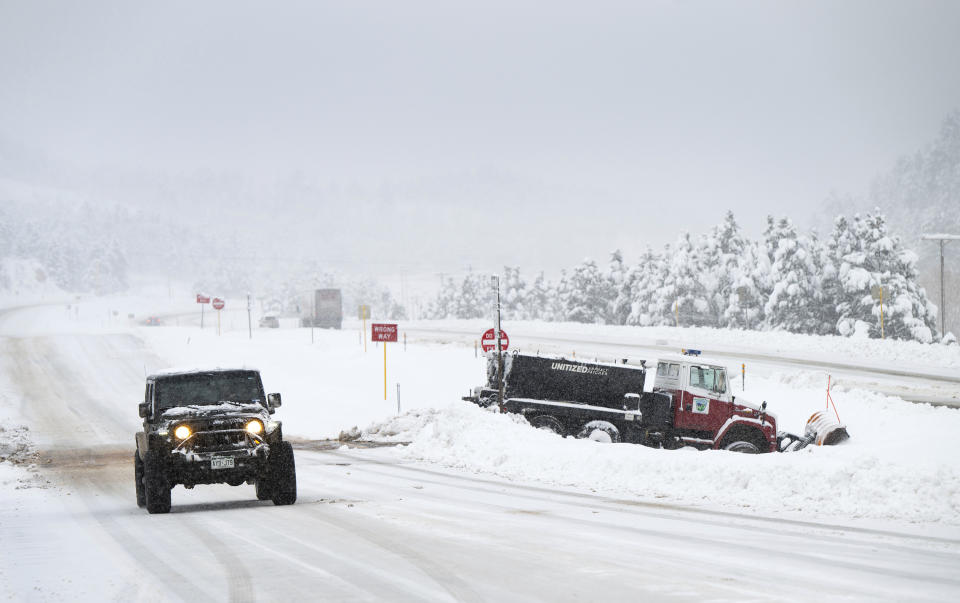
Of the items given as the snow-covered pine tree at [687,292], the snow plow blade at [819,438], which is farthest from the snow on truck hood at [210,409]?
the snow-covered pine tree at [687,292]

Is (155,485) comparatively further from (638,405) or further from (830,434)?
(830,434)

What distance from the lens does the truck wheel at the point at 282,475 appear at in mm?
14891

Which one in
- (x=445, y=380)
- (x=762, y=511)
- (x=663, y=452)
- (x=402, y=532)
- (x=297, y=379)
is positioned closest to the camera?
(x=402, y=532)

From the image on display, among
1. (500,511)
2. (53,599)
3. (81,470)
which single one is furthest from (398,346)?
(53,599)

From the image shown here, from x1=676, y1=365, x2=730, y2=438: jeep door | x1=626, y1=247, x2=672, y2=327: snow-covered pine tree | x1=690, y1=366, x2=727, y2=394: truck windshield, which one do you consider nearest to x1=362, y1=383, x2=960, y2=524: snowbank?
x1=676, y1=365, x2=730, y2=438: jeep door

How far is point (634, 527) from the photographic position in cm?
1282

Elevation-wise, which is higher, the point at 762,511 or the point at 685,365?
the point at 685,365

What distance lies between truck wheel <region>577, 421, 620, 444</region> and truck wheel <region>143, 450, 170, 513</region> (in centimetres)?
1147

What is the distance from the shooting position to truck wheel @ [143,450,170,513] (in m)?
14.5

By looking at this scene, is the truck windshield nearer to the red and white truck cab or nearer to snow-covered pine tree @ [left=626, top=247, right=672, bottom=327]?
the red and white truck cab

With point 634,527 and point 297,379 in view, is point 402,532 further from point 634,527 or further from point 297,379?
point 297,379

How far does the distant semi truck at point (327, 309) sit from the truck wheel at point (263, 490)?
7640 cm

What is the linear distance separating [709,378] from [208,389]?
1321 centimetres

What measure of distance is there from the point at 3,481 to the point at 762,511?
52.6 feet
